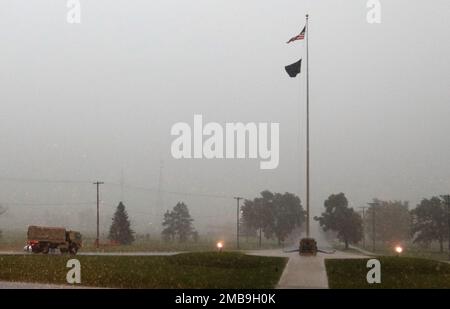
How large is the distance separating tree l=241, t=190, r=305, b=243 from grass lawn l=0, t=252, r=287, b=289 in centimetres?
6412

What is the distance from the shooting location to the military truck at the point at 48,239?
37969 millimetres

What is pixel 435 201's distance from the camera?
77625 millimetres

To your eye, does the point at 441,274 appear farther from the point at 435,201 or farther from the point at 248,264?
the point at 435,201

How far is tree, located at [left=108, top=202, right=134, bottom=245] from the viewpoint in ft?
255

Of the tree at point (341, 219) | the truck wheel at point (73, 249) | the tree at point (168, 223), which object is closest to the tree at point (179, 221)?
the tree at point (168, 223)

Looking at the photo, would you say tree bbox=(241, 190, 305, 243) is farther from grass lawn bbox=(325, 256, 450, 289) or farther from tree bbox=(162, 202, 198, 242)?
grass lawn bbox=(325, 256, 450, 289)

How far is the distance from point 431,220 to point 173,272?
6540cm

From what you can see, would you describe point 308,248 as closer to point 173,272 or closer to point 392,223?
point 173,272

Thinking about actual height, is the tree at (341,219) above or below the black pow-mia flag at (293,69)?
below

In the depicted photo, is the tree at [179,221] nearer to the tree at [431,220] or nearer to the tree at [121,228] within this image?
the tree at [121,228]

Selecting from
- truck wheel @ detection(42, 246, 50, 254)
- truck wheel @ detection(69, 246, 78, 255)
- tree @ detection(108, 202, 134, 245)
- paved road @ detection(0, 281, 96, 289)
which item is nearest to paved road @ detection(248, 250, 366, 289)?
paved road @ detection(0, 281, 96, 289)

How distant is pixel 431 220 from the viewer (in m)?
78.6

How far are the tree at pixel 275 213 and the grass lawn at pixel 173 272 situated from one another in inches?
2524
